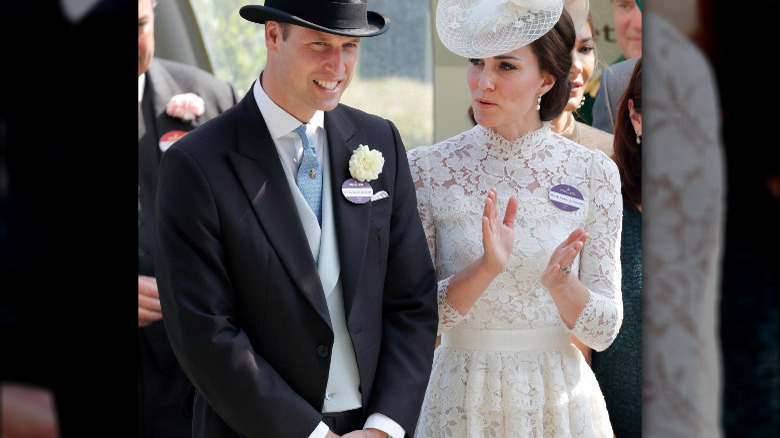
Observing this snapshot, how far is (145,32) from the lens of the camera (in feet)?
10.5

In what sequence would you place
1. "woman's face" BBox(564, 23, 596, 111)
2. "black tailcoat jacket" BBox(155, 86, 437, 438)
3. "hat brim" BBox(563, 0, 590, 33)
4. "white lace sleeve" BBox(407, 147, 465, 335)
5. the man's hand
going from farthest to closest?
1. the man's hand
2. "woman's face" BBox(564, 23, 596, 111)
3. "hat brim" BBox(563, 0, 590, 33)
4. "white lace sleeve" BBox(407, 147, 465, 335)
5. "black tailcoat jacket" BBox(155, 86, 437, 438)

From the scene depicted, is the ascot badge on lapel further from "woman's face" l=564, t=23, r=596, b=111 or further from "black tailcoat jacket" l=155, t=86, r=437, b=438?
"woman's face" l=564, t=23, r=596, b=111

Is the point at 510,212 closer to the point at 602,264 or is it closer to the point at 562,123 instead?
the point at 602,264

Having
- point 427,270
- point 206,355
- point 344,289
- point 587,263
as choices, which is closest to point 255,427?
point 206,355

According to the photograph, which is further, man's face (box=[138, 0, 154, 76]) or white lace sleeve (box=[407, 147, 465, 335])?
man's face (box=[138, 0, 154, 76])

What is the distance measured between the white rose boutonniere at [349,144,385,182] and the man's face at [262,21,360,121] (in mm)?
140

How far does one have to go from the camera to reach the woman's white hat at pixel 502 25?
8.74ft

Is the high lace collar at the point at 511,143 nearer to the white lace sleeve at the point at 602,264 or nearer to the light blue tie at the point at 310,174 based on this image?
the white lace sleeve at the point at 602,264

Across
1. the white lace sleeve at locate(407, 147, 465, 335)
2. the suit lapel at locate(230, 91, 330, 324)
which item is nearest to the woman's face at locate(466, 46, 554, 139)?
the white lace sleeve at locate(407, 147, 465, 335)

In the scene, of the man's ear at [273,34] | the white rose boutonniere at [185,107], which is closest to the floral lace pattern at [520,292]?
the man's ear at [273,34]

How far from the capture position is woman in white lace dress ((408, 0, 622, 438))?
105 inches

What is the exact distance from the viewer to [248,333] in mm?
2309

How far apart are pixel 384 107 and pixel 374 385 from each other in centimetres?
133

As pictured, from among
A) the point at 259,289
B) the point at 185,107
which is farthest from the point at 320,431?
the point at 185,107
